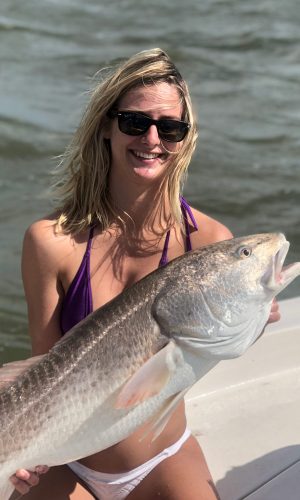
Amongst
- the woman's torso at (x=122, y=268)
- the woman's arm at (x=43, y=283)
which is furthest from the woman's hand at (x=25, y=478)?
the woman's arm at (x=43, y=283)

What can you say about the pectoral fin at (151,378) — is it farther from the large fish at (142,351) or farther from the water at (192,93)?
the water at (192,93)

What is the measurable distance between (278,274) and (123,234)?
1108 mm

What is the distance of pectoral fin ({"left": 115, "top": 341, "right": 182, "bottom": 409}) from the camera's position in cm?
297

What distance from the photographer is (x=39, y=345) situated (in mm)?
3855

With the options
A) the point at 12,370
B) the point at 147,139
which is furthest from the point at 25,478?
the point at 147,139

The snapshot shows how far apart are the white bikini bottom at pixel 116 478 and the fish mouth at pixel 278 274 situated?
3.75 ft

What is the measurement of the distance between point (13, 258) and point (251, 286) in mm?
6967

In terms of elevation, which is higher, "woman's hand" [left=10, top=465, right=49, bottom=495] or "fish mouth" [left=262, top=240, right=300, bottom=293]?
"fish mouth" [left=262, top=240, right=300, bottom=293]

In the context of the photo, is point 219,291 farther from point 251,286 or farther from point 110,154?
point 110,154

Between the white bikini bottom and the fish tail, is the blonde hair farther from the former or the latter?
the fish tail

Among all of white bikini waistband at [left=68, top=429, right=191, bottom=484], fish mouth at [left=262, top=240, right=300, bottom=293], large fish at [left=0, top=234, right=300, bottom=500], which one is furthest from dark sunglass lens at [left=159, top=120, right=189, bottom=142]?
white bikini waistband at [left=68, top=429, right=191, bottom=484]

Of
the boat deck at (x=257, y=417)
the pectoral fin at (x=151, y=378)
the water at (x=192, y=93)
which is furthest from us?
the water at (x=192, y=93)

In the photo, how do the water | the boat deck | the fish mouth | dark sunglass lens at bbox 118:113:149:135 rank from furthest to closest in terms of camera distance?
1. the water
2. the boat deck
3. dark sunglass lens at bbox 118:113:149:135
4. the fish mouth

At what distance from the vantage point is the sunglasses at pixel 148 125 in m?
3.74
